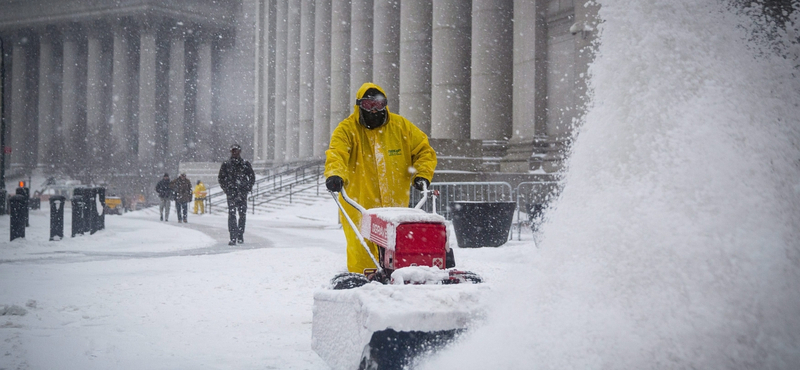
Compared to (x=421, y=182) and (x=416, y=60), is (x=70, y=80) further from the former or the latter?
(x=421, y=182)

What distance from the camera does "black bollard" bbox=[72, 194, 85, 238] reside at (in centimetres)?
1297

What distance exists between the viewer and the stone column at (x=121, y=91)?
205 ft

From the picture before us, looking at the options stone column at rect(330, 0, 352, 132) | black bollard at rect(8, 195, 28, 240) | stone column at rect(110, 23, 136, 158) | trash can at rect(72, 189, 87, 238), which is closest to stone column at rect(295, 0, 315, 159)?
stone column at rect(330, 0, 352, 132)

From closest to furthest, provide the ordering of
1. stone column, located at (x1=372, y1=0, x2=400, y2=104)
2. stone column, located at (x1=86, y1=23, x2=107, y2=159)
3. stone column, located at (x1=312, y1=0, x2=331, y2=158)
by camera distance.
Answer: stone column, located at (x1=372, y1=0, x2=400, y2=104)
stone column, located at (x1=312, y1=0, x2=331, y2=158)
stone column, located at (x1=86, y1=23, x2=107, y2=159)

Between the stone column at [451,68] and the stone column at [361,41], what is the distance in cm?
881

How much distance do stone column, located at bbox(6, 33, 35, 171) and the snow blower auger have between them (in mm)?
75446

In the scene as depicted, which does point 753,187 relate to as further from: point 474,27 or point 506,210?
point 474,27

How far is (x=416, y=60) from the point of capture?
25.5 m

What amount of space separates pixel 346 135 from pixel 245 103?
7086 centimetres

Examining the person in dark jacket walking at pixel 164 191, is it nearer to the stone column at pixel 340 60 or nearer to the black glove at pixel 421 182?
the stone column at pixel 340 60

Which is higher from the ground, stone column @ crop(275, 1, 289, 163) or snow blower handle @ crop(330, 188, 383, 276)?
stone column @ crop(275, 1, 289, 163)

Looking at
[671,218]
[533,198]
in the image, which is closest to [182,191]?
[533,198]

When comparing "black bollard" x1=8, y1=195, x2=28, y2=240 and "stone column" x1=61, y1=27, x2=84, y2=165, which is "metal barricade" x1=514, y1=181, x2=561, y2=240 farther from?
"stone column" x1=61, y1=27, x2=84, y2=165

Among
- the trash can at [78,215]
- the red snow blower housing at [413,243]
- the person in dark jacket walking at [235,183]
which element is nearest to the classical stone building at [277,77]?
the person in dark jacket walking at [235,183]
